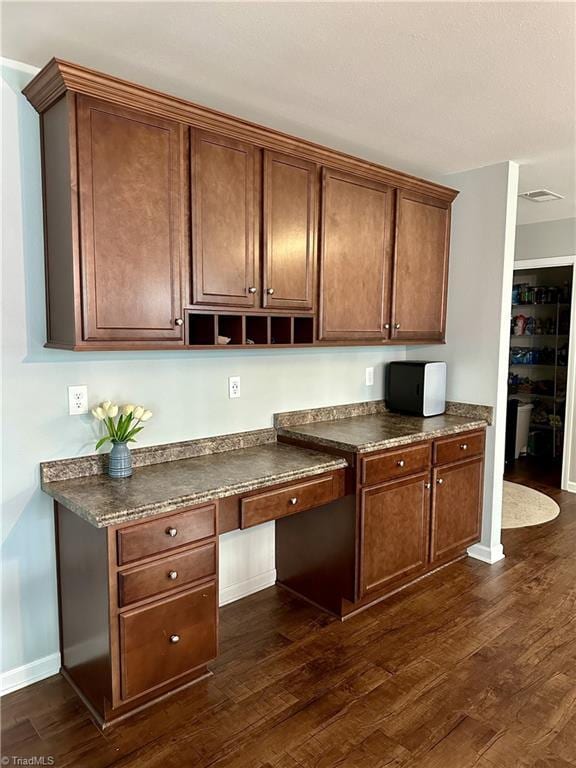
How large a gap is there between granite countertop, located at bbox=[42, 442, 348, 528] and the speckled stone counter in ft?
0.38

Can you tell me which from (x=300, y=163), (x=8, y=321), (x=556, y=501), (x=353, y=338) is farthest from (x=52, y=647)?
(x=556, y=501)

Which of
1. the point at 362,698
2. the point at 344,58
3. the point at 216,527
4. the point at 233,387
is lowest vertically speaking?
the point at 362,698

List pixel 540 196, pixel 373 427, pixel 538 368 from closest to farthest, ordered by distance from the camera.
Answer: pixel 373 427 < pixel 540 196 < pixel 538 368

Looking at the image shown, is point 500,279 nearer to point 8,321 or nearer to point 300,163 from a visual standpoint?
point 300,163

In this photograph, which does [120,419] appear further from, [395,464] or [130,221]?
[395,464]

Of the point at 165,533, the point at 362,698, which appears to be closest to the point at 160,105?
the point at 165,533

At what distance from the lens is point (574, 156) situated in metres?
3.11

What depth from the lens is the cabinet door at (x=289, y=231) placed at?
2535 mm

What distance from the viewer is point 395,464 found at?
284 centimetres

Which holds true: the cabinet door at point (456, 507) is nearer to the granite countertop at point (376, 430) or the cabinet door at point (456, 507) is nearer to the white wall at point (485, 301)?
the white wall at point (485, 301)

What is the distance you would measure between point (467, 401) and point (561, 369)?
3.31 metres

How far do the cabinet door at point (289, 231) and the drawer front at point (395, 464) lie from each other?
0.86 metres

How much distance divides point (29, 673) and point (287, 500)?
4.25ft

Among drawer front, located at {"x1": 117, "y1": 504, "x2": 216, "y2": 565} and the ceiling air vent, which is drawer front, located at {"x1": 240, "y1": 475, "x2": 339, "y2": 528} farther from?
the ceiling air vent
